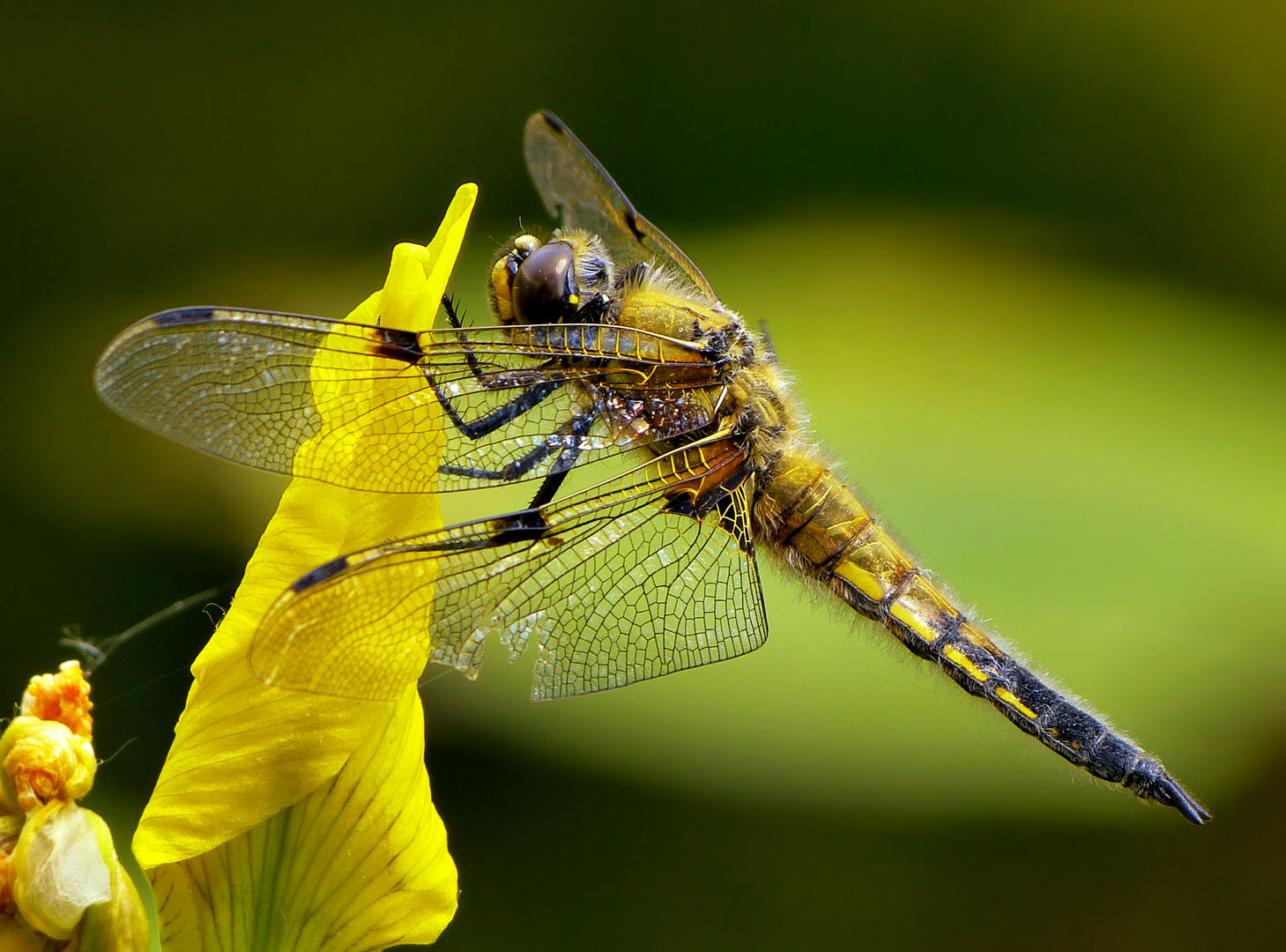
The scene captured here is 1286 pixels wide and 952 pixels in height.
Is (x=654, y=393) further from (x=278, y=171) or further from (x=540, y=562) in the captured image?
(x=278, y=171)

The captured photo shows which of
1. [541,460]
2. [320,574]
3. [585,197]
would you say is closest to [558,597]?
[541,460]

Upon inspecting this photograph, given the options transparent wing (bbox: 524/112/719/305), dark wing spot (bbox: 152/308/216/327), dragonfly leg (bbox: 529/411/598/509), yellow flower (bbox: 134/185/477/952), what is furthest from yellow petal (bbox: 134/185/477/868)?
transparent wing (bbox: 524/112/719/305)

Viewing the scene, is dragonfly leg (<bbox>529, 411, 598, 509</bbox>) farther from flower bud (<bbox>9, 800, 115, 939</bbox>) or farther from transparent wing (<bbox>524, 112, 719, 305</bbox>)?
flower bud (<bbox>9, 800, 115, 939</bbox>)

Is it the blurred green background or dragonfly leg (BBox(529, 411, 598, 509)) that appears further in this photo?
the blurred green background

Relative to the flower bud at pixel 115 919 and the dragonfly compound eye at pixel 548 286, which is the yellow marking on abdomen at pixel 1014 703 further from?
the flower bud at pixel 115 919

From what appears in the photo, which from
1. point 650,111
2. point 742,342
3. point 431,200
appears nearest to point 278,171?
point 431,200

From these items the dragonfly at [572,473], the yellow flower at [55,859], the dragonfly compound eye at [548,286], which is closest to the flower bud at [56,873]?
the yellow flower at [55,859]
